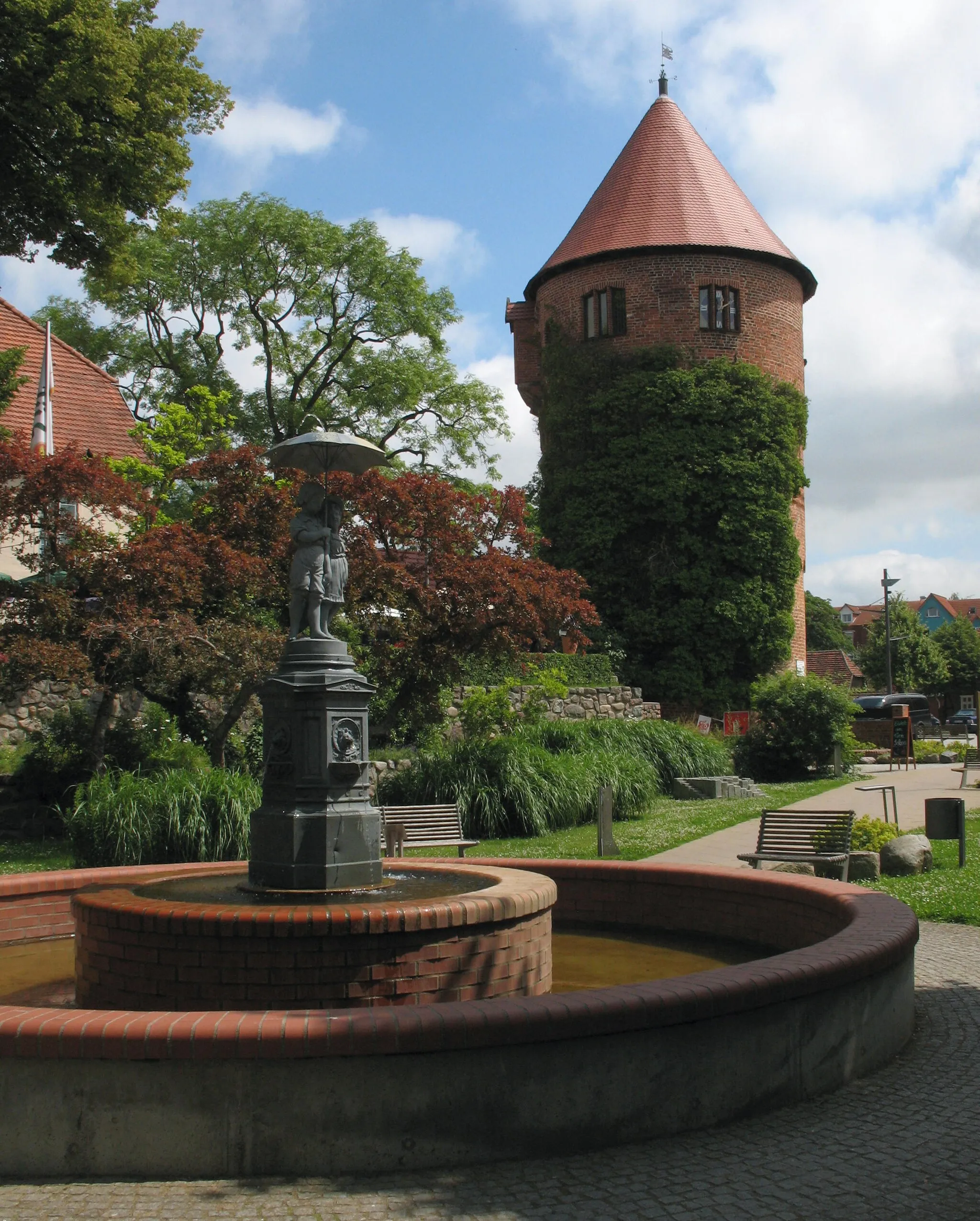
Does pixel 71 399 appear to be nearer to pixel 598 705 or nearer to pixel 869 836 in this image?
pixel 598 705

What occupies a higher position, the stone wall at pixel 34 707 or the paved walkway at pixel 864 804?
the stone wall at pixel 34 707

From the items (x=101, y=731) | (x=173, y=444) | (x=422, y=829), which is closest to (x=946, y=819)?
(x=422, y=829)

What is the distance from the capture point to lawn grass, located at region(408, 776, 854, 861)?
14.8m

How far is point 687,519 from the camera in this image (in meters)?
31.5

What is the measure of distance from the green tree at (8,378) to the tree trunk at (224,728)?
15.4ft

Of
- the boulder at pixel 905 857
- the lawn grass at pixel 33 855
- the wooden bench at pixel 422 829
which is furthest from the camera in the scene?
the lawn grass at pixel 33 855

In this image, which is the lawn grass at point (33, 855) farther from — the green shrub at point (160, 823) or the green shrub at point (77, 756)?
the green shrub at point (77, 756)

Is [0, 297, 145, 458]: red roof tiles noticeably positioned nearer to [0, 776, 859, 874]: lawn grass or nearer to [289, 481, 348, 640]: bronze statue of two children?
[0, 776, 859, 874]: lawn grass

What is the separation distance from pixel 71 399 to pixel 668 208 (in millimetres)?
17516

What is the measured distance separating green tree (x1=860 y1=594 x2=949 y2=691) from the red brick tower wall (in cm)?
3911

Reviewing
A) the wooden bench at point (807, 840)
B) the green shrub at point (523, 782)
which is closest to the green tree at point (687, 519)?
the green shrub at point (523, 782)

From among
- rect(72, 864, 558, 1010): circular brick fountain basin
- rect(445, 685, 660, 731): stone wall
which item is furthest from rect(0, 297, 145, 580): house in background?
rect(72, 864, 558, 1010): circular brick fountain basin

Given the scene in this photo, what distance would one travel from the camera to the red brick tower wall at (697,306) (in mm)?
32344

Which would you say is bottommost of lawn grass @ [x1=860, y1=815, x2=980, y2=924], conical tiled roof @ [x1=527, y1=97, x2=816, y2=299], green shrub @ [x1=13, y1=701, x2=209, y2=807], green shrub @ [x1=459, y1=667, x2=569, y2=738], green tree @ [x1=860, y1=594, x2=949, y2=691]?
lawn grass @ [x1=860, y1=815, x2=980, y2=924]
